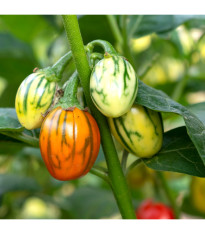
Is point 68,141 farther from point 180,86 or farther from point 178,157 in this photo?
point 180,86

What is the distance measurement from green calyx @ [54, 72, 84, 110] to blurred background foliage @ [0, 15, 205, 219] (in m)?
0.42

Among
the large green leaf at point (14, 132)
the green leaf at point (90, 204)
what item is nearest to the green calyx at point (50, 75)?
the large green leaf at point (14, 132)

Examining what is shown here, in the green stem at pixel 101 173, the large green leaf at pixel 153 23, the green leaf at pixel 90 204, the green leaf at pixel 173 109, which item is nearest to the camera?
the green leaf at pixel 173 109

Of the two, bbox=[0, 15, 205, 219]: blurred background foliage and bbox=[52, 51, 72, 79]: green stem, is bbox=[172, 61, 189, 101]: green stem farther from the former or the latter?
bbox=[52, 51, 72, 79]: green stem

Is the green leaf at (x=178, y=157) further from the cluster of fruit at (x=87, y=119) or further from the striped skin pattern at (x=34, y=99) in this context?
the striped skin pattern at (x=34, y=99)

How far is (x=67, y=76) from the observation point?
3.73ft

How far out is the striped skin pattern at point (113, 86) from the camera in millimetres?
474

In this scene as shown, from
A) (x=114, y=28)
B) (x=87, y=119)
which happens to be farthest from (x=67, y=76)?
(x=87, y=119)

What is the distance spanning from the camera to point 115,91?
0.47 m

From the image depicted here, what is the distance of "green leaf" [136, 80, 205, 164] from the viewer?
0.47m

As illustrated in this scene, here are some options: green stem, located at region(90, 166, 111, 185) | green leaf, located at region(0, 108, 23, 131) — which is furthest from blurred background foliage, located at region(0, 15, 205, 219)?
green stem, located at region(90, 166, 111, 185)

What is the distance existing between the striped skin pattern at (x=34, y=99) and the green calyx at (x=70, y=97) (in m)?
0.02

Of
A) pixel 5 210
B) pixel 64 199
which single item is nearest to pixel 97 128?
pixel 5 210

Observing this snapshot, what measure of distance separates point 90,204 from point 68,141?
83 centimetres
